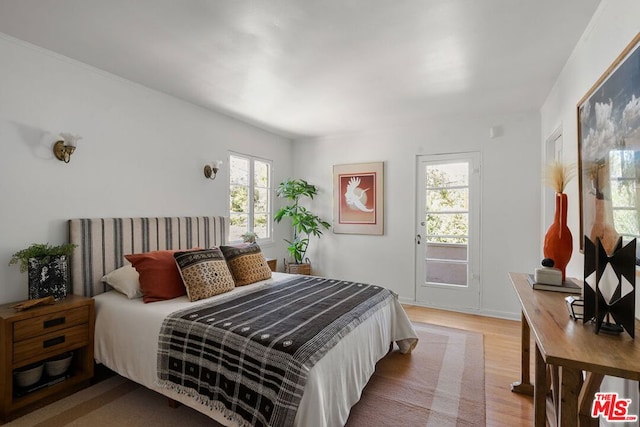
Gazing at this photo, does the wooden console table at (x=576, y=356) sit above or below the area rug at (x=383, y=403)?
above

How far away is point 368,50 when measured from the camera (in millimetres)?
2326

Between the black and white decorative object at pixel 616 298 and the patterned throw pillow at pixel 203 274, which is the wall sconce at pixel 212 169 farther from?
the black and white decorative object at pixel 616 298

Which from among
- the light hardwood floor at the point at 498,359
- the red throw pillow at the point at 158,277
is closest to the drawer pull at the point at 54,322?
the red throw pillow at the point at 158,277

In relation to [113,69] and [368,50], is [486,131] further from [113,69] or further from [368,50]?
[113,69]

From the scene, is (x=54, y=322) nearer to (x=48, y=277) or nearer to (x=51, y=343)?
(x=51, y=343)

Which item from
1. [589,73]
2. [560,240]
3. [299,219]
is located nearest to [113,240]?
[299,219]

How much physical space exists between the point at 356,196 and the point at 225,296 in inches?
109

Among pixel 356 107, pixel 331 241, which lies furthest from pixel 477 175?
pixel 331 241

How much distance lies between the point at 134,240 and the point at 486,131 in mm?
4222

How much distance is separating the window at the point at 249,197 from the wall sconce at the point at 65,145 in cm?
183

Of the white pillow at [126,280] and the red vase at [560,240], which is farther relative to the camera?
the white pillow at [126,280]

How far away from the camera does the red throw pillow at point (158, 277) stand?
2.41 metres

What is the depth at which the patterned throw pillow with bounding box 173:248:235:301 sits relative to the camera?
2467 millimetres

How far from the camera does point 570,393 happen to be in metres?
1.10
